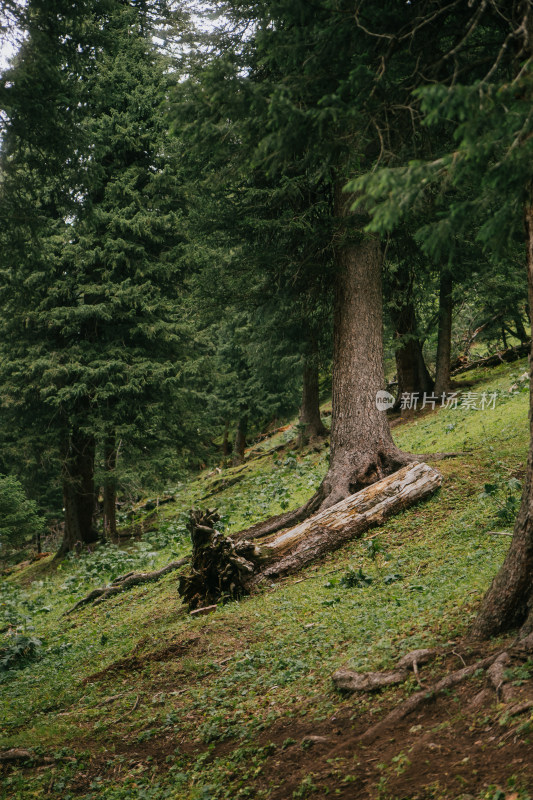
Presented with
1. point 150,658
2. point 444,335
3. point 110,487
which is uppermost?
point 444,335

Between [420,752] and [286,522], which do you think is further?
[286,522]

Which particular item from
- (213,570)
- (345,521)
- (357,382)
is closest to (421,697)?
(213,570)

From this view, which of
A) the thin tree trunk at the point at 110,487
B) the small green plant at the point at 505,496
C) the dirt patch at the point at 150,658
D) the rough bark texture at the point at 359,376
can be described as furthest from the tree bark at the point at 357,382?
the thin tree trunk at the point at 110,487

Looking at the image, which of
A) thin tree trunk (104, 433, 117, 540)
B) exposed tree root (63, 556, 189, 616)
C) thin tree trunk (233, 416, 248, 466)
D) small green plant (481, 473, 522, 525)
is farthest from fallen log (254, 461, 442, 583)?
thin tree trunk (233, 416, 248, 466)

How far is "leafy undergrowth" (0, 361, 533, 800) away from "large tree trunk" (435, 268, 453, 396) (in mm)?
7446

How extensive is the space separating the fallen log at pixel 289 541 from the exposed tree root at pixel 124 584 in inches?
111

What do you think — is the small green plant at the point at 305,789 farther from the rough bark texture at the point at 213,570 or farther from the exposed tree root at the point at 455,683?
the rough bark texture at the point at 213,570

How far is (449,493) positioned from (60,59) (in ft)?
26.8

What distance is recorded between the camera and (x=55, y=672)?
7539 millimetres

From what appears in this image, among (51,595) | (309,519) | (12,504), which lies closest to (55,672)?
(309,519)

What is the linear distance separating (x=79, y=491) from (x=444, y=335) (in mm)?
11848

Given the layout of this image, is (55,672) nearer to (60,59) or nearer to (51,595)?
(51,595)

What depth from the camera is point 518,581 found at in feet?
13.8

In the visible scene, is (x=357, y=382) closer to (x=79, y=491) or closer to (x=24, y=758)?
(x=24, y=758)
